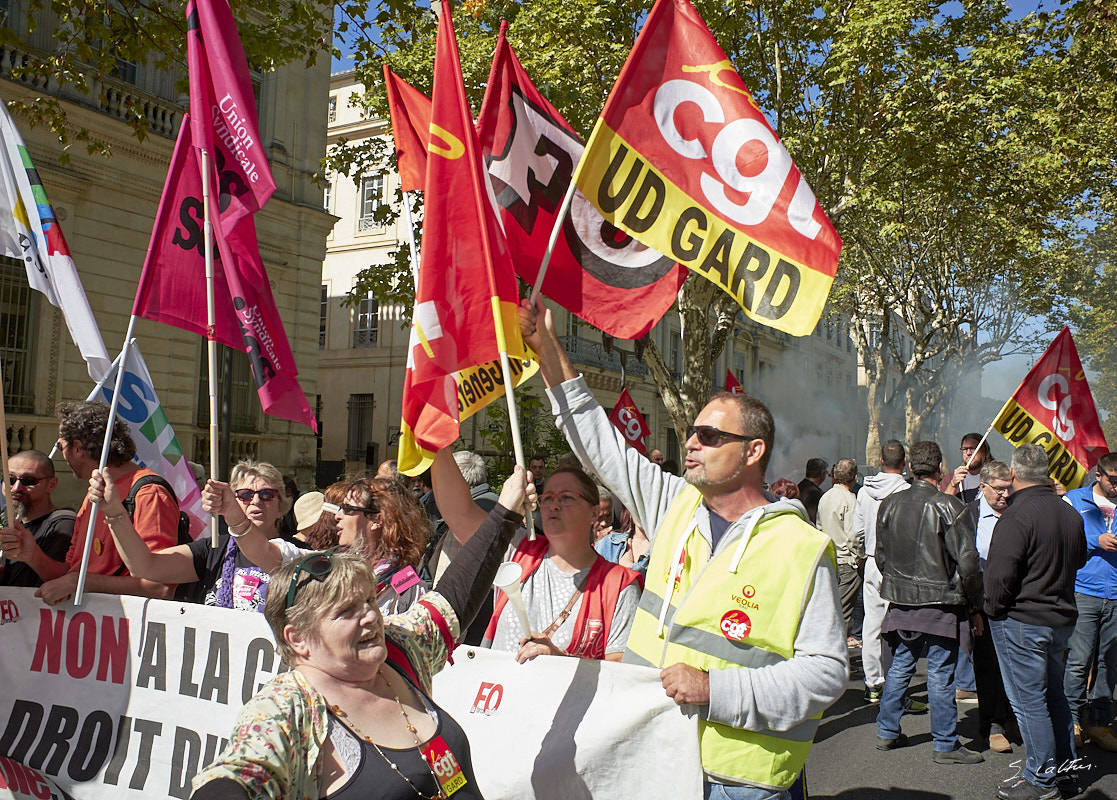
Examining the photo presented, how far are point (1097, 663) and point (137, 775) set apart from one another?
→ 5940mm

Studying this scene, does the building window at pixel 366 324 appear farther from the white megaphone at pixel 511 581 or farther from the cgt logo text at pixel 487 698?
the white megaphone at pixel 511 581

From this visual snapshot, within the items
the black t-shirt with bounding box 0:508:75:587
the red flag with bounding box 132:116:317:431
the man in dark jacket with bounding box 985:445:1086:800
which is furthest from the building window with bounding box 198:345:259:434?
the man in dark jacket with bounding box 985:445:1086:800

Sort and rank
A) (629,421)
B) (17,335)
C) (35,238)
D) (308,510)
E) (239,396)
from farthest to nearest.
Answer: (239,396)
(17,335)
(629,421)
(308,510)
(35,238)

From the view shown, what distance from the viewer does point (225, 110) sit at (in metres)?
4.52

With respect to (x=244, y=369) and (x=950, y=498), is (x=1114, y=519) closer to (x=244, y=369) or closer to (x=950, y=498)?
(x=950, y=498)

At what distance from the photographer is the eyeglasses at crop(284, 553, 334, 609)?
2371mm

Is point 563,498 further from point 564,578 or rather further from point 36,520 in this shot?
point 36,520

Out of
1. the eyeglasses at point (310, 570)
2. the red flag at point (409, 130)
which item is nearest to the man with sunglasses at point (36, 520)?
the red flag at point (409, 130)

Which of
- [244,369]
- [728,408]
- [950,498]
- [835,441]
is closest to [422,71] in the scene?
[244,369]

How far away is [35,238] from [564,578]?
302 cm

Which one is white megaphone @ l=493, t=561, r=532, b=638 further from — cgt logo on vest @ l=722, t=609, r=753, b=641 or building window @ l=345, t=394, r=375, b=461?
building window @ l=345, t=394, r=375, b=461

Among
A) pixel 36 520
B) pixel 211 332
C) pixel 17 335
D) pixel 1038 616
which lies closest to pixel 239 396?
pixel 17 335

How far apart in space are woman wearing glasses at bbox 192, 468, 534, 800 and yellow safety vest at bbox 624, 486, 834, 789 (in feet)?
2.37

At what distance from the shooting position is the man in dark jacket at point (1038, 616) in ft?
17.5
